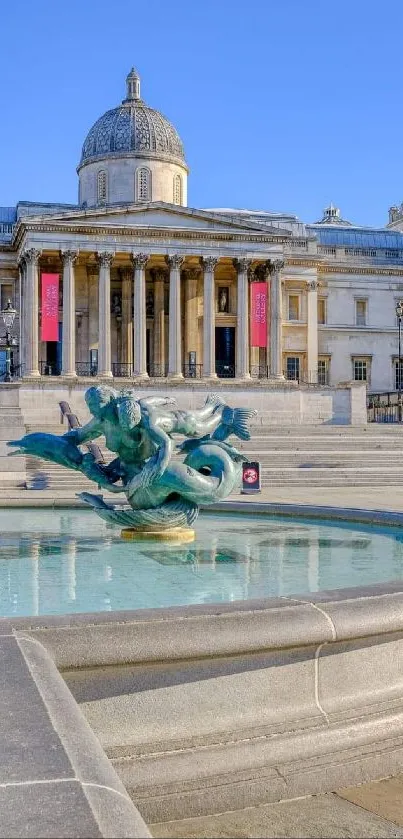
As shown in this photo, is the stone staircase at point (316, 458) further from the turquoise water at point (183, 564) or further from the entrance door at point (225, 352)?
the entrance door at point (225, 352)

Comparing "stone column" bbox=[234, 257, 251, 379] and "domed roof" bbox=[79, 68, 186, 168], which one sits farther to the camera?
"domed roof" bbox=[79, 68, 186, 168]

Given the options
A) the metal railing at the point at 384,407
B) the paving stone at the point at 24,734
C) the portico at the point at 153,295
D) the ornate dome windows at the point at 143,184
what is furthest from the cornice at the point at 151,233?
the paving stone at the point at 24,734

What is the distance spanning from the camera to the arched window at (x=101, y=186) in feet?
212

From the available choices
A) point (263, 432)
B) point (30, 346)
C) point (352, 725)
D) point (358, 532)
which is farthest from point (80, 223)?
point (352, 725)

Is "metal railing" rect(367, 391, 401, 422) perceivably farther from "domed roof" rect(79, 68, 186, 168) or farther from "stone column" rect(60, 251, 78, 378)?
"domed roof" rect(79, 68, 186, 168)

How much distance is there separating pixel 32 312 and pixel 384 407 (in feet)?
76.6

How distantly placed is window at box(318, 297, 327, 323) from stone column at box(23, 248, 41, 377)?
21.4m

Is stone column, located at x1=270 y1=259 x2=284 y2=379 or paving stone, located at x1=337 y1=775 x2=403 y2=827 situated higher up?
stone column, located at x1=270 y1=259 x2=284 y2=379

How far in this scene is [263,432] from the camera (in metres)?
44.1

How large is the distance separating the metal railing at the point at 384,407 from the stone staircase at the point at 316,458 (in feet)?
46.3

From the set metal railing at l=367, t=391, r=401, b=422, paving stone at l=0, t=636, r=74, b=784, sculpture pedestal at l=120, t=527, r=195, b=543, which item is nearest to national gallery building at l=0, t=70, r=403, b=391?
metal railing at l=367, t=391, r=401, b=422

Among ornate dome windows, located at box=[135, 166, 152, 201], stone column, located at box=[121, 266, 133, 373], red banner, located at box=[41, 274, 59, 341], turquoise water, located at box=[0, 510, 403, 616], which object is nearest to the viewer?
turquoise water, located at box=[0, 510, 403, 616]

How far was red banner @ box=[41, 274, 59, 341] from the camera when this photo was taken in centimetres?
5550

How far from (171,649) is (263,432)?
3857 cm
